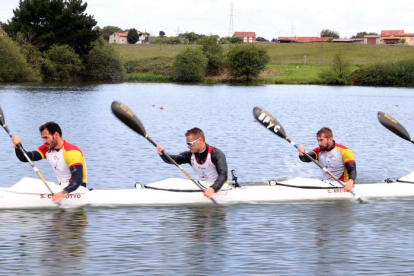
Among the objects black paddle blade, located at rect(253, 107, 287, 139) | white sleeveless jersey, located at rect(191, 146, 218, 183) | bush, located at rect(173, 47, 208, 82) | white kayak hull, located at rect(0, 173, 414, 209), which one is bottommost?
white kayak hull, located at rect(0, 173, 414, 209)

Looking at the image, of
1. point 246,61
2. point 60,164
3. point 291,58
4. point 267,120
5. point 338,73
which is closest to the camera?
point 60,164

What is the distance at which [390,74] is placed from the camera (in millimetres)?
97562

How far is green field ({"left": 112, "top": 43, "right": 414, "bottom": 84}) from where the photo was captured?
105m

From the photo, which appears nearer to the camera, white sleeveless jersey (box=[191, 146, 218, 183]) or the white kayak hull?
the white kayak hull

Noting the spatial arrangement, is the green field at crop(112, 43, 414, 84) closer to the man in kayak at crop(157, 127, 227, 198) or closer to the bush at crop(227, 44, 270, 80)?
the bush at crop(227, 44, 270, 80)

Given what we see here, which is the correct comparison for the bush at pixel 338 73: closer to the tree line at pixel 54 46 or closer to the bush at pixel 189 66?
the bush at pixel 189 66

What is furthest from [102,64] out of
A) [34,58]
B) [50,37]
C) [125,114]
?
[125,114]

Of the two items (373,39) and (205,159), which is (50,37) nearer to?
(205,159)

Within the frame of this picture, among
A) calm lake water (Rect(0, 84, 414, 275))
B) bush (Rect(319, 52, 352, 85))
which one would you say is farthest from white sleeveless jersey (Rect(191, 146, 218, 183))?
bush (Rect(319, 52, 352, 85))

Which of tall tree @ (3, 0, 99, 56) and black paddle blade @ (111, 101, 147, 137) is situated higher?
tall tree @ (3, 0, 99, 56)

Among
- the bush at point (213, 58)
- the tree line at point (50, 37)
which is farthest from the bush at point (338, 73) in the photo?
the tree line at point (50, 37)

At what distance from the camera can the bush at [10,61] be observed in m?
83.0

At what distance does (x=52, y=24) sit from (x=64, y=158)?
259 feet

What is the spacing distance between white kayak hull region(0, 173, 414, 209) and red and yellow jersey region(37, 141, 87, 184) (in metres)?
0.33
